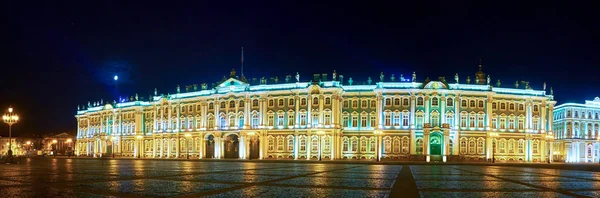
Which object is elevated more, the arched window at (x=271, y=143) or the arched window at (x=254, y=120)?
the arched window at (x=254, y=120)

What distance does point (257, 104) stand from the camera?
273ft

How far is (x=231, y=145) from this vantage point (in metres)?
86.1

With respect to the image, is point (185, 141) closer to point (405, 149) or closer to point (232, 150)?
point (232, 150)

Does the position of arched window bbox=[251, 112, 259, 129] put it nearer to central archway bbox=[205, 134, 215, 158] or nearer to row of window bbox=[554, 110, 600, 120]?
central archway bbox=[205, 134, 215, 158]

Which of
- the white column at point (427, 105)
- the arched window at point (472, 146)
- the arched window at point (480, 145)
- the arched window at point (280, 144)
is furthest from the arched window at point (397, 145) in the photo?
the arched window at point (280, 144)

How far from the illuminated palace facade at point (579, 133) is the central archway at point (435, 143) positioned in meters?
31.1

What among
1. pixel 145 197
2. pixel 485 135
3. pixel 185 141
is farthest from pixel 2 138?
pixel 145 197

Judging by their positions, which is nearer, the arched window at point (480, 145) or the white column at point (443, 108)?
the white column at point (443, 108)

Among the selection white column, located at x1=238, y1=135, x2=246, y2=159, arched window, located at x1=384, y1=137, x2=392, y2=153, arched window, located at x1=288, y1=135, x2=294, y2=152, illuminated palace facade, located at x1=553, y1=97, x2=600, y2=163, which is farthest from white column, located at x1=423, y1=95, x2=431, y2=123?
illuminated palace facade, located at x1=553, y1=97, x2=600, y2=163

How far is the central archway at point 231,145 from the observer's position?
85.8 m

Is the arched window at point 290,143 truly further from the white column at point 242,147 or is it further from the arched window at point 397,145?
the arched window at point 397,145

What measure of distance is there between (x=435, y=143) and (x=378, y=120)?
8811 mm

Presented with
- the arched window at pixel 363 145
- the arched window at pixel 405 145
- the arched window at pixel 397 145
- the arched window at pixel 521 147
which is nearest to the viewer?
the arched window at pixel 405 145

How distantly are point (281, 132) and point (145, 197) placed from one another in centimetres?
6214
